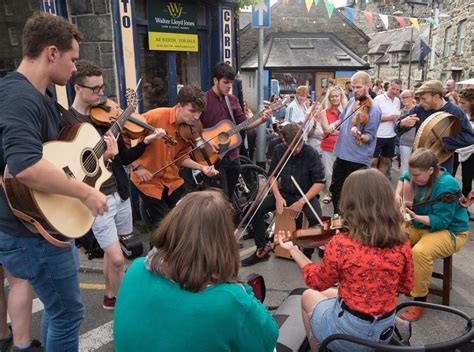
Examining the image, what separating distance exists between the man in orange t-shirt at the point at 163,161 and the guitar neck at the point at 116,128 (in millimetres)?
465

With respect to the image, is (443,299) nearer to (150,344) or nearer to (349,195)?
(349,195)

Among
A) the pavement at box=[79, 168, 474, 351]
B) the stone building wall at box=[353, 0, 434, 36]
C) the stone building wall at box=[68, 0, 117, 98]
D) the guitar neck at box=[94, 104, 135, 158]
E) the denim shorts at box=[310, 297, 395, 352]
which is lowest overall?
the pavement at box=[79, 168, 474, 351]

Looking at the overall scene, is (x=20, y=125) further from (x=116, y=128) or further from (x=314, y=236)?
(x=314, y=236)

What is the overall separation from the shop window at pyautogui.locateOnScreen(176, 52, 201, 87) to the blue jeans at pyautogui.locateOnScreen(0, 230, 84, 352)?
4252 millimetres

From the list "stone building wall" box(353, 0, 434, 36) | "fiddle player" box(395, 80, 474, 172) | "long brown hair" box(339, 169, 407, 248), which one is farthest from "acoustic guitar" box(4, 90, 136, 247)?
→ "stone building wall" box(353, 0, 434, 36)

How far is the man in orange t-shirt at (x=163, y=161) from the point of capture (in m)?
3.46

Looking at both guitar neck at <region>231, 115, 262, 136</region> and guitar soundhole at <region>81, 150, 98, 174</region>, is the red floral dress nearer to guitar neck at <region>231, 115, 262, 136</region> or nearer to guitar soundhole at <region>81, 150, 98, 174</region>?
guitar soundhole at <region>81, 150, 98, 174</region>

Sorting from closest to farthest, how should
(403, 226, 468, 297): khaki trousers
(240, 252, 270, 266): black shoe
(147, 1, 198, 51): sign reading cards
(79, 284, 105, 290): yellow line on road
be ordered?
(403, 226, 468, 297): khaki trousers
(79, 284, 105, 290): yellow line on road
(240, 252, 270, 266): black shoe
(147, 1, 198, 51): sign reading cards

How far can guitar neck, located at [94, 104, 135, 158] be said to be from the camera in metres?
2.39

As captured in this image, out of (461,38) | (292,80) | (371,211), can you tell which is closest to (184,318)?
(371,211)

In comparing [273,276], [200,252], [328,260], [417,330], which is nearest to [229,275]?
[200,252]

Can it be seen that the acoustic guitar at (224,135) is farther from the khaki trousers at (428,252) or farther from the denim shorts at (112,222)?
the khaki trousers at (428,252)

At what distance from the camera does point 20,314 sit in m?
2.36

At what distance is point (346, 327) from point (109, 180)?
1.85 metres
